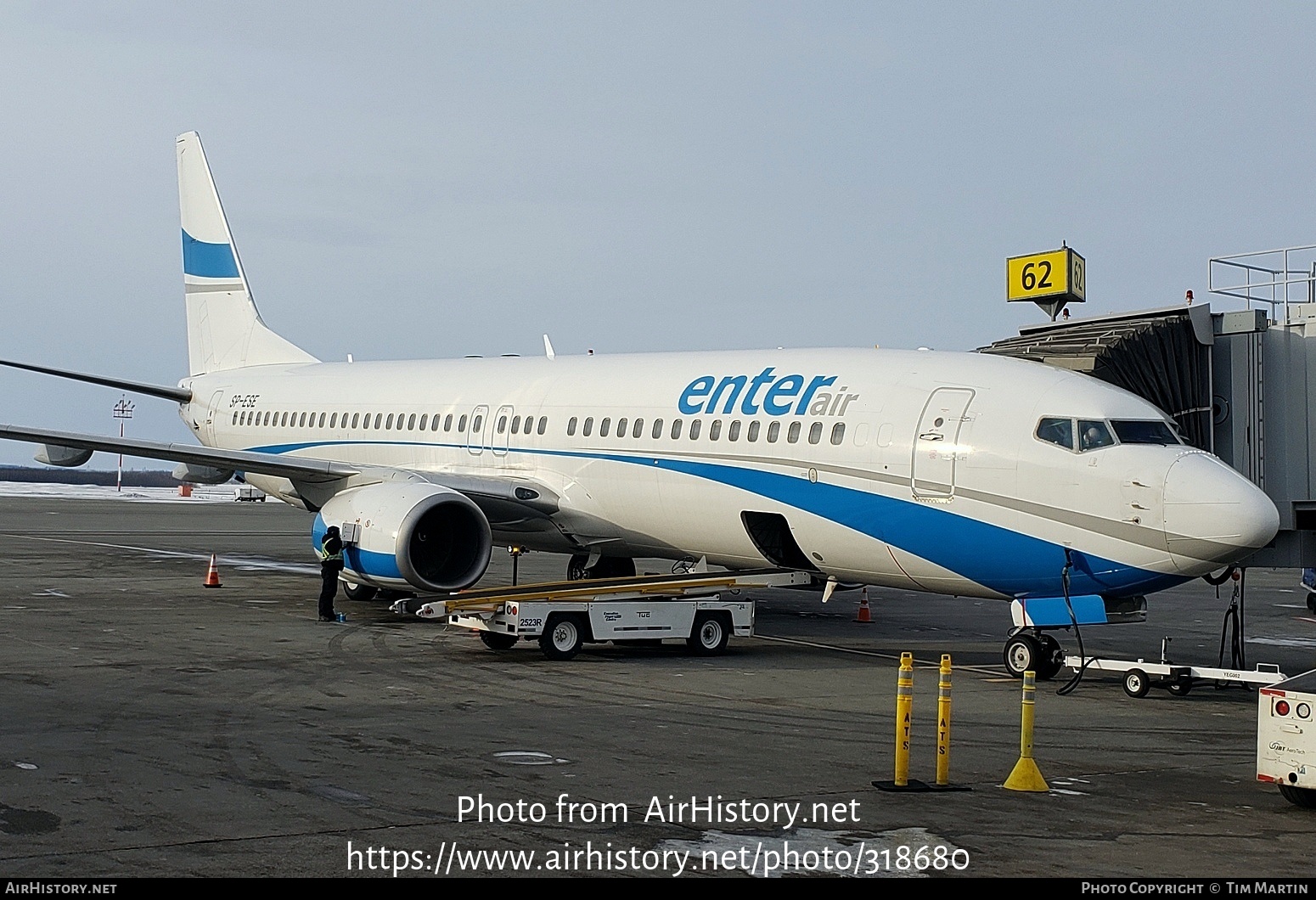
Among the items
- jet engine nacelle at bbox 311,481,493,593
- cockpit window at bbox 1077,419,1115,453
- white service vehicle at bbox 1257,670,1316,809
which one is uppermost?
cockpit window at bbox 1077,419,1115,453

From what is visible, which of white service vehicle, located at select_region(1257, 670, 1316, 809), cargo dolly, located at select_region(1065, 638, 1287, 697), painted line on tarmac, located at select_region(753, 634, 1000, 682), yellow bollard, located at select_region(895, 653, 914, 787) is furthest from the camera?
painted line on tarmac, located at select_region(753, 634, 1000, 682)

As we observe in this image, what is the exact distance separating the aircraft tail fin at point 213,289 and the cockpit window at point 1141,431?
2032 cm

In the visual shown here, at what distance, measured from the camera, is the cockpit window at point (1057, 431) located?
15.6 metres

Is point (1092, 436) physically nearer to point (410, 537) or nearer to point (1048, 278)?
point (410, 537)

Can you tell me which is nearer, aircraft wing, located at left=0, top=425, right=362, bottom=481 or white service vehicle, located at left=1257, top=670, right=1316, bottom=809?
white service vehicle, located at left=1257, top=670, right=1316, bottom=809

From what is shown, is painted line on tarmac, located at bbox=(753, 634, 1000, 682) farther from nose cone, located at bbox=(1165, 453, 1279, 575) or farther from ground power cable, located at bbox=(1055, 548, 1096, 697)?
nose cone, located at bbox=(1165, 453, 1279, 575)

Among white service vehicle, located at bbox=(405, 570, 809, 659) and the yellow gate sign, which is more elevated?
the yellow gate sign

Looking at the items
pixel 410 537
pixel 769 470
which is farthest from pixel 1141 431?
pixel 410 537

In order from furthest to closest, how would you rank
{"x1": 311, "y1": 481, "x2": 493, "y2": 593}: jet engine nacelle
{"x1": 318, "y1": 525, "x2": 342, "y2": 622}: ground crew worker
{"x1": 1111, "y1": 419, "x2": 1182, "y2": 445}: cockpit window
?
{"x1": 318, "y1": 525, "x2": 342, "y2": 622}: ground crew worker
{"x1": 311, "y1": 481, "x2": 493, "y2": 593}: jet engine nacelle
{"x1": 1111, "y1": 419, "x2": 1182, "y2": 445}: cockpit window

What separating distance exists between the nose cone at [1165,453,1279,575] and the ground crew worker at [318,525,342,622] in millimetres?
11702

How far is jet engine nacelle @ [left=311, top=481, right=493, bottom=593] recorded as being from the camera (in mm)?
19516

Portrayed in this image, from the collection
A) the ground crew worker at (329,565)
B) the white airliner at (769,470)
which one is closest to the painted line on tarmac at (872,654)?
the white airliner at (769,470)

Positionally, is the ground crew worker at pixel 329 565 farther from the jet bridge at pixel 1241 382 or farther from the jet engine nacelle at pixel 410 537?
the jet bridge at pixel 1241 382

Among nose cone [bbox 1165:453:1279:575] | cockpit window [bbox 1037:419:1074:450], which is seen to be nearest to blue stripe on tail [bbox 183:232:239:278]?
cockpit window [bbox 1037:419:1074:450]
